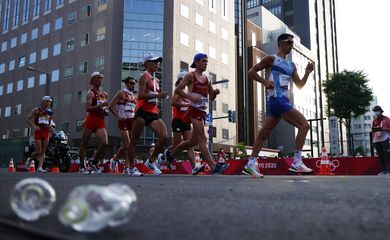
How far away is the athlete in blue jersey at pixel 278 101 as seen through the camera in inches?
240

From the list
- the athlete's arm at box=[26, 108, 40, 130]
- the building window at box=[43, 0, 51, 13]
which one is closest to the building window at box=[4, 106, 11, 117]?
the building window at box=[43, 0, 51, 13]

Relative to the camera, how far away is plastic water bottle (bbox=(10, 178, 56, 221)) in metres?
1.69

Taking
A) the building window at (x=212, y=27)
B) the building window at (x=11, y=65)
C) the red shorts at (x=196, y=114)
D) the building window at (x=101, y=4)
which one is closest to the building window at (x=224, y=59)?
the building window at (x=212, y=27)

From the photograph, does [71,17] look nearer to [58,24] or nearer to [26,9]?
[58,24]

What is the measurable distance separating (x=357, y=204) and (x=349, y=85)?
3984 cm

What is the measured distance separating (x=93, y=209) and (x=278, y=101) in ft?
16.2

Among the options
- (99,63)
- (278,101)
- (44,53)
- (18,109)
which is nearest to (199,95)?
(278,101)

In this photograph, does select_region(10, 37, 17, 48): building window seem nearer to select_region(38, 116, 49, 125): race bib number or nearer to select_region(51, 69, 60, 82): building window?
select_region(51, 69, 60, 82): building window

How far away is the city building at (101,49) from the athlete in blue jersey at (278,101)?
35523 mm

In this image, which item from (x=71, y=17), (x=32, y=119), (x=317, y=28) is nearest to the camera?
(x=32, y=119)

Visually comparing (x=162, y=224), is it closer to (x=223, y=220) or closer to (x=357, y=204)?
(x=223, y=220)

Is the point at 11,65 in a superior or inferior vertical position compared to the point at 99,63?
superior

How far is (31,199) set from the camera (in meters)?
1.71

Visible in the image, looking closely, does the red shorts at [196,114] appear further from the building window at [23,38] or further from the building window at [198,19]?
the building window at [23,38]
